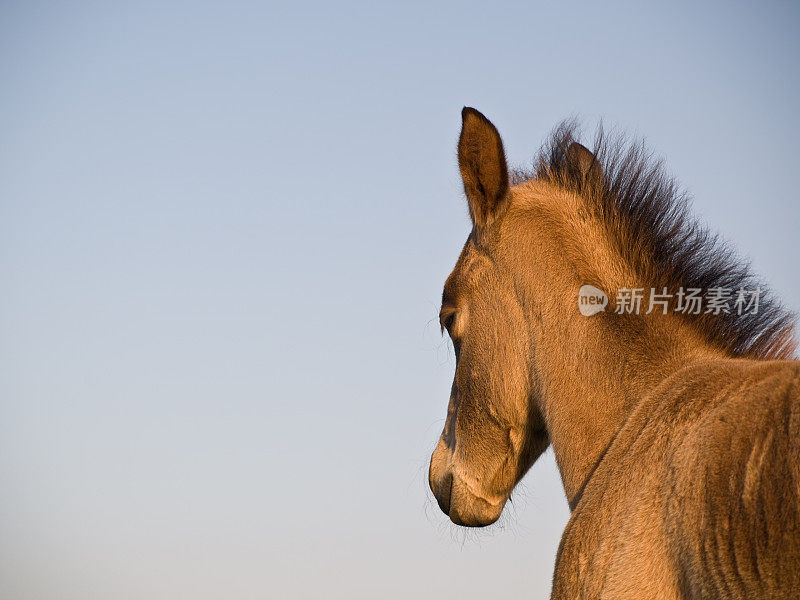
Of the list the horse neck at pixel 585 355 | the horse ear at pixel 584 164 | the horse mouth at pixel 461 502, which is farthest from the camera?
the horse mouth at pixel 461 502

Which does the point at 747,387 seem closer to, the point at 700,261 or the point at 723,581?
the point at 723,581

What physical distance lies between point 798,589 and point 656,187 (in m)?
2.41

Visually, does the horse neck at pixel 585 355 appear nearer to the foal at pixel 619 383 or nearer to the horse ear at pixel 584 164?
the foal at pixel 619 383

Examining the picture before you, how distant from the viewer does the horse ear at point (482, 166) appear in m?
4.35

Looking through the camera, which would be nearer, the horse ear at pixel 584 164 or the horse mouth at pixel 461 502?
the horse ear at pixel 584 164

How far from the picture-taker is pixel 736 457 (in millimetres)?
2551

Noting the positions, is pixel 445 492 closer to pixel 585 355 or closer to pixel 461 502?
pixel 461 502

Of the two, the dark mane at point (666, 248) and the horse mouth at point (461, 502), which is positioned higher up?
the dark mane at point (666, 248)

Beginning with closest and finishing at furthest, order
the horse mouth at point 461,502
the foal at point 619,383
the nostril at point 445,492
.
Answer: the foal at point 619,383 → the horse mouth at point 461,502 → the nostril at point 445,492

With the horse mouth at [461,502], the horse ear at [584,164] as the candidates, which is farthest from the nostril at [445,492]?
the horse ear at [584,164]

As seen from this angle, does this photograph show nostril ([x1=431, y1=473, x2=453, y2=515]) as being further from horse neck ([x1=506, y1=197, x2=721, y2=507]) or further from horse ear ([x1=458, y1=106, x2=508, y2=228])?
horse ear ([x1=458, y1=106, x2=508, y2=228])

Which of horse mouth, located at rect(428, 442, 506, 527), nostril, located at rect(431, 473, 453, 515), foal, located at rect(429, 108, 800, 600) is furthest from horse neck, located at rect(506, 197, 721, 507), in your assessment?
nostril, located at rect(431, 473, 453, 515)

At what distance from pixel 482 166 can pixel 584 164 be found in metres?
0.56

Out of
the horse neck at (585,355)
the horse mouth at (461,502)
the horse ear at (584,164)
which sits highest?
the horse ear at (584,164)
